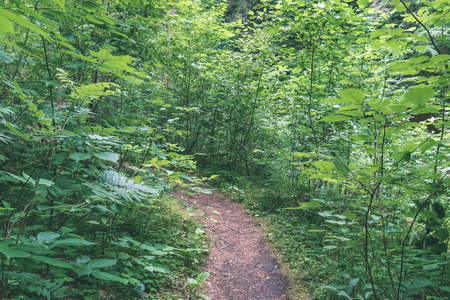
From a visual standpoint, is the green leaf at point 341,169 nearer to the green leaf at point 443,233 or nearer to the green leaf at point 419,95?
the green leaf at point 419,95

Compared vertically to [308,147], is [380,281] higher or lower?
lower

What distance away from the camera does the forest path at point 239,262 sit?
3.14m

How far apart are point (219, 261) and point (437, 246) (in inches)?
103

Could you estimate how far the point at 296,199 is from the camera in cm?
545

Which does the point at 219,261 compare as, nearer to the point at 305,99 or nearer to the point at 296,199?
the point at 296,199

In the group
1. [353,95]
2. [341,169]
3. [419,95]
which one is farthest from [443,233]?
[353,95]

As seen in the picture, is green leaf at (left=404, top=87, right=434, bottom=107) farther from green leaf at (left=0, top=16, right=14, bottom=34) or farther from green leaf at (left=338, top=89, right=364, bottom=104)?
green leaf at (left=0, top=16, right=14, bottom=34)

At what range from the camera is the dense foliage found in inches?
57.9

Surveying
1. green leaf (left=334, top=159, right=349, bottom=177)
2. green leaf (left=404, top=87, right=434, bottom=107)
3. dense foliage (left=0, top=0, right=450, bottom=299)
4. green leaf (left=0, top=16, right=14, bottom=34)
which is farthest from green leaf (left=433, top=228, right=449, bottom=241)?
green leaf (left=0, top=16, right=14, bottom=34)

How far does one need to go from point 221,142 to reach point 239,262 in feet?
15.6

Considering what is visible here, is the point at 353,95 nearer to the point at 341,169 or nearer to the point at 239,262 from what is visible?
the point at 341,169

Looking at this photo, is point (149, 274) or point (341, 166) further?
point (149, 274)

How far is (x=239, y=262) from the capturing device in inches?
149

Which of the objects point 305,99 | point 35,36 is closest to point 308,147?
point 305,99
